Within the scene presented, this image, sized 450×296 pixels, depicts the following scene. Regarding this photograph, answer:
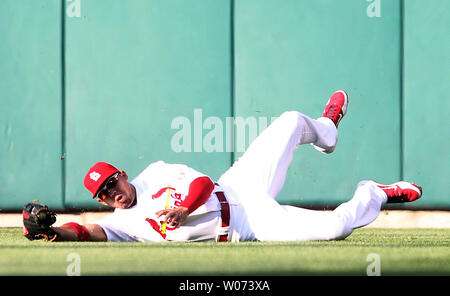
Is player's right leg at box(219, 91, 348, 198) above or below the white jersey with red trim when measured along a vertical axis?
above

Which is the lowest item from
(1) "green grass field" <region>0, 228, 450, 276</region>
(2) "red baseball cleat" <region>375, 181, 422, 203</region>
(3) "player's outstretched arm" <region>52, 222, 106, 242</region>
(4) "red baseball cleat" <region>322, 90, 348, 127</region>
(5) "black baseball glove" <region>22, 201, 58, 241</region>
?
(1) "green grass field" <region>0, 228, 450, 276</region>

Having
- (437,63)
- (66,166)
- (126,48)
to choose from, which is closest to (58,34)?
(126,48)

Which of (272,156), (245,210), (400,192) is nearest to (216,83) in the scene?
(272,156)

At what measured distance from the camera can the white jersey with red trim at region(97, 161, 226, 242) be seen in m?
3.11

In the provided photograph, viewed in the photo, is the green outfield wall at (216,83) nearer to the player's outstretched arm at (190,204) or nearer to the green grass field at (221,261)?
the player's outstretched arm at (190,204)

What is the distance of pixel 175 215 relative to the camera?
2.95 m

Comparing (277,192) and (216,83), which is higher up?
(216,83)

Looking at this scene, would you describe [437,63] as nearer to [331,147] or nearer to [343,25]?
[343,25]

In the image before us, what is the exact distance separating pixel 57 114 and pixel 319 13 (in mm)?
2197

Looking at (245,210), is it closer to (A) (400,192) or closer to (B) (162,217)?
(B) (162,217)

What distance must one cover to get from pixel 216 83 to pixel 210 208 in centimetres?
235

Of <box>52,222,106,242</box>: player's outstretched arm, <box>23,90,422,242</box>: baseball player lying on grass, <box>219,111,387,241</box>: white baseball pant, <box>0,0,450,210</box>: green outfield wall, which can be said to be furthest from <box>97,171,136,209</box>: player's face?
<box>0,0,450,210</box>: green outfield wall

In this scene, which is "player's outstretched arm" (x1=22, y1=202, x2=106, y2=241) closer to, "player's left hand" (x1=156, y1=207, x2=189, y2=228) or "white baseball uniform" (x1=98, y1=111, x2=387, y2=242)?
"white baseball uniform" (x1=98, y1=111, x2=387, y2=242)

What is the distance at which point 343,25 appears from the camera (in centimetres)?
535
